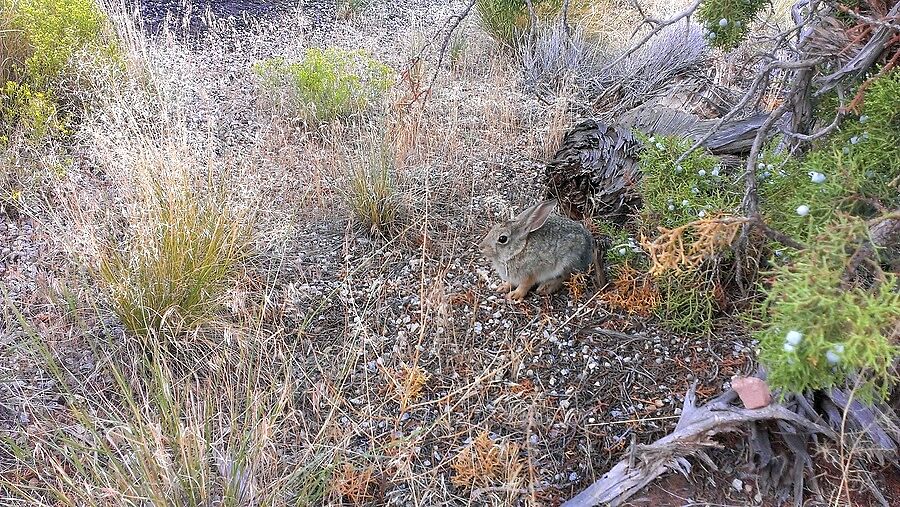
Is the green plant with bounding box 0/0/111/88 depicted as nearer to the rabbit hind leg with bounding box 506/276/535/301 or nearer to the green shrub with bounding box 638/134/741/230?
the rabbit hind leg with bounding box 506/276/535/301

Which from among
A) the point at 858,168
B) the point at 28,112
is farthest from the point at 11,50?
the point at 858,168

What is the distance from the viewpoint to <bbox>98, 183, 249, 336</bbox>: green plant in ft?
9.23

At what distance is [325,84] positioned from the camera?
15.9ft

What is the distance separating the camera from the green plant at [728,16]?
2367 mm

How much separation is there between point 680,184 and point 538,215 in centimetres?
65

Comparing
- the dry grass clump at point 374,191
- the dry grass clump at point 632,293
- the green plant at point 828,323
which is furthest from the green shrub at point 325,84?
the green plant at point 828,323

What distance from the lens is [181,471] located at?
2.08 metres

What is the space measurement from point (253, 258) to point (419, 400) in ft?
4.13

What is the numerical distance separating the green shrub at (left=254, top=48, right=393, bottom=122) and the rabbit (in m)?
2.07

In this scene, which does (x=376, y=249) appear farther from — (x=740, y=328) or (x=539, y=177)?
(x=740, y=328)

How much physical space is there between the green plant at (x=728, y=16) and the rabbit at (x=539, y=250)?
98 cm

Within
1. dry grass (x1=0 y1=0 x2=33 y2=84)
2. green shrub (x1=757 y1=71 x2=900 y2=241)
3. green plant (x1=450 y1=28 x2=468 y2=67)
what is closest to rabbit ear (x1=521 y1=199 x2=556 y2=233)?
green shrub (x1=757 y1=71 x2=900 y2=241)

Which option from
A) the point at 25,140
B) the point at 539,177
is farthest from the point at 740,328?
the point at 25,140

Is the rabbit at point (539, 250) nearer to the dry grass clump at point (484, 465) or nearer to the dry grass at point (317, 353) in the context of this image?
the dry grass at point (317, 353)
